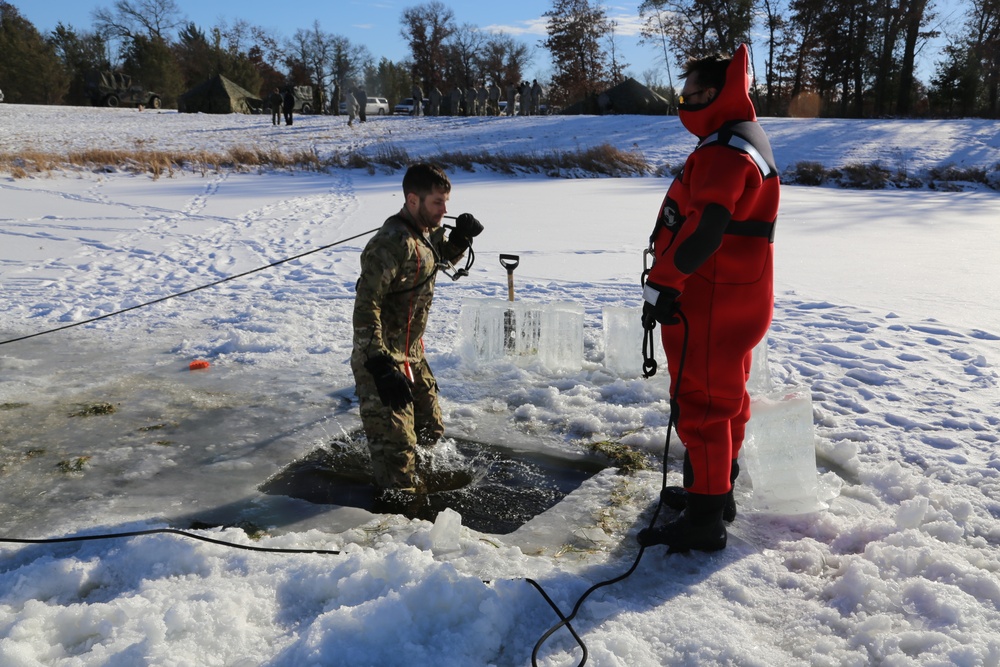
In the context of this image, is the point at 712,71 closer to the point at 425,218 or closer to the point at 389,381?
the point at 425,218

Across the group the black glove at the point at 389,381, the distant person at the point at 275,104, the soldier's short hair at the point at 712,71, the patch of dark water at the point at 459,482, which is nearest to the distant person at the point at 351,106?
the distant person at the point at 275,104

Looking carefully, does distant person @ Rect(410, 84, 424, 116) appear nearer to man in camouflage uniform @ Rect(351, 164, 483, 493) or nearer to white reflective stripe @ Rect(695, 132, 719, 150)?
man in camouflage uniform @ Rect(351, 164, 483, 493)

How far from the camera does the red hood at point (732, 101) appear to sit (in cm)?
263

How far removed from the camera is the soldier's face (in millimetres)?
3488

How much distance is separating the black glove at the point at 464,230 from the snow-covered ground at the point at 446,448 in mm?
1038

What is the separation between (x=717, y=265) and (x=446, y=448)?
1.86 m

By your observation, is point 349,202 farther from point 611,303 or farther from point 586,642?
point 586,642

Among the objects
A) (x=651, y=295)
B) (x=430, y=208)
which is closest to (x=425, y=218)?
(x=430, y=208)

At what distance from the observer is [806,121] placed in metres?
27.0

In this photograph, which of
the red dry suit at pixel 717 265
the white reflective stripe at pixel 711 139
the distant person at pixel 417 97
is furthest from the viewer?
the distant person at pixel 417 97

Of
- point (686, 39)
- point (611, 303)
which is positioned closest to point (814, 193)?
point (611, 303)

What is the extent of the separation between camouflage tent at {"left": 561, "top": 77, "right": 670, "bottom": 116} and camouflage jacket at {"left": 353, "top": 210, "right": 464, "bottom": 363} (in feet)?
109

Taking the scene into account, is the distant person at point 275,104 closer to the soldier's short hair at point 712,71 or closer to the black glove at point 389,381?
the black glove at point 389,381

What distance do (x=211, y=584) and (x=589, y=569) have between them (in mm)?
1338
